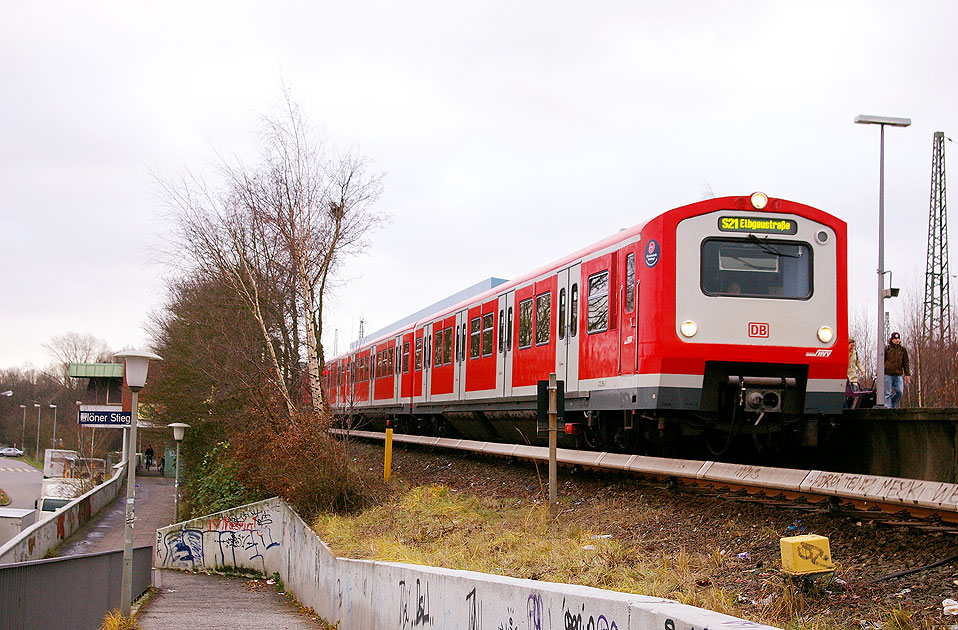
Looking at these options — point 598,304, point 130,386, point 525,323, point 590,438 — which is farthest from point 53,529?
point 598,304

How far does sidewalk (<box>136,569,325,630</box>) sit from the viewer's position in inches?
595

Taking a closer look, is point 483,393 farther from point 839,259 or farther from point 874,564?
point 874,564

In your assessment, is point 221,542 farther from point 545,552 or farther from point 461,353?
point 545,552

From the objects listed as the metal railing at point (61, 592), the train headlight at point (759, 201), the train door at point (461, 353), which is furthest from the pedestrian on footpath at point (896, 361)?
the metal railing at point (61, 592)

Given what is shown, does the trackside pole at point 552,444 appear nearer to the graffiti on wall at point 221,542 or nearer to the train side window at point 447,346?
the train side window at point 447,346

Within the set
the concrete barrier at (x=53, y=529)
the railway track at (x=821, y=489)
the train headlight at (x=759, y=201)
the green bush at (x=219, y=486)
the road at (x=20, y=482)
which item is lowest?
the road at (x=20, y=482)

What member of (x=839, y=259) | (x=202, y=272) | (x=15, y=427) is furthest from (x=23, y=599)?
(x=15, y=427)

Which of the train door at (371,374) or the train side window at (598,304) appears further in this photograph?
the train door at (371,374)

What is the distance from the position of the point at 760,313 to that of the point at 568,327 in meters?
3.54

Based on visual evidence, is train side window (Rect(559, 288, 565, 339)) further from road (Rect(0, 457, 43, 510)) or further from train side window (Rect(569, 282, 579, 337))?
road (Rect(0, 457, 43, 510))

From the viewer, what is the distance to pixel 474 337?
65.0 feet

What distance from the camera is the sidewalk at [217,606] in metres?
15.1

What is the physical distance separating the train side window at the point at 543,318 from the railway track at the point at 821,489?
117 inches

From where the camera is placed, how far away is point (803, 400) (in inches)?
451
